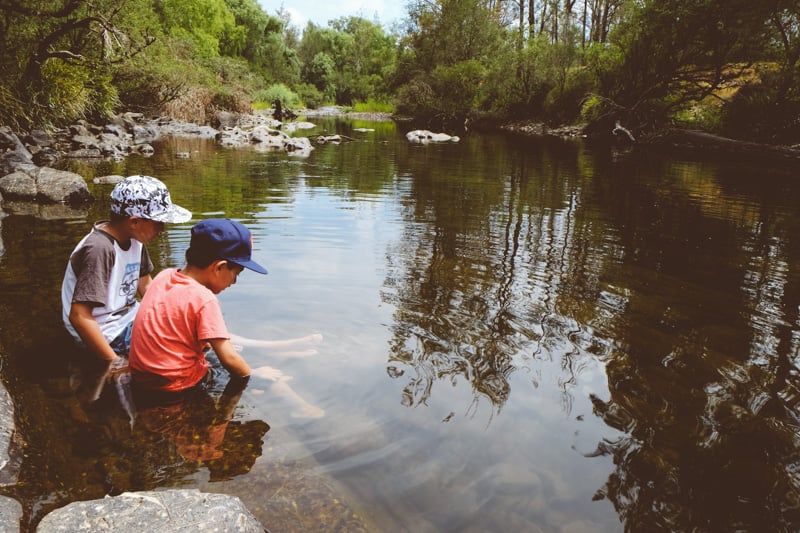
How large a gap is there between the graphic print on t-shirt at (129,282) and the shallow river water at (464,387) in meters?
0.66

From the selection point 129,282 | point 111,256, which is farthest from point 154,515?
point 129,282

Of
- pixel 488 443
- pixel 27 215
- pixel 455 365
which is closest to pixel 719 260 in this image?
pixel 455 365

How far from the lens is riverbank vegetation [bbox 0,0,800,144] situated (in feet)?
54.7

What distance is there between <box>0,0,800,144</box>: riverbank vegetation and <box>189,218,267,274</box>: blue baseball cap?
14358mm

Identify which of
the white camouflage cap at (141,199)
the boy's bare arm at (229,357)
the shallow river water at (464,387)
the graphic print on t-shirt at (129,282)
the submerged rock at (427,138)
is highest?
the submerged rock at (427,138)

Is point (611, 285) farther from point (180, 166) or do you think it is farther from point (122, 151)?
point (122, 151)

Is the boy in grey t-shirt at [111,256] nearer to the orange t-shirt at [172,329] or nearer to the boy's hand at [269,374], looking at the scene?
the orange t-shirt at [172,329]

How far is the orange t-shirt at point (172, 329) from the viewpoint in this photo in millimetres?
3260

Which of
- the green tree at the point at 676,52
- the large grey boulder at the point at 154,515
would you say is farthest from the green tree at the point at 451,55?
the large grey boulder at the point at 154,515

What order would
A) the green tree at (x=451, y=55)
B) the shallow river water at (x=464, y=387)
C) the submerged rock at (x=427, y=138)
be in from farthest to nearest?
the green tree at (x=451, y=55)
the submerged rock at (x=427, y=138)
the shallow river water at (x=464, y=387)

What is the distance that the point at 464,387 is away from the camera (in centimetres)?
413

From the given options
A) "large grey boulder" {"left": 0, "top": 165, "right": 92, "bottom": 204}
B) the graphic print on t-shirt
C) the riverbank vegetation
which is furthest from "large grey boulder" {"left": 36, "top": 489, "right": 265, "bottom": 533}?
the riverbank vegetation

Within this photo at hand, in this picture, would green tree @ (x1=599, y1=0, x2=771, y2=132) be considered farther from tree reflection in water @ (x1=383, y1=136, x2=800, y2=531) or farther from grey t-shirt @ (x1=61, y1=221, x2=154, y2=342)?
grey t-shirt @ (x1=61, y1=221, x2=154, y2=342)

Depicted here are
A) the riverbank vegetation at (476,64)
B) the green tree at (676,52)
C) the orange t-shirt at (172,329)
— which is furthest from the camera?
the green tree at (676,52)
